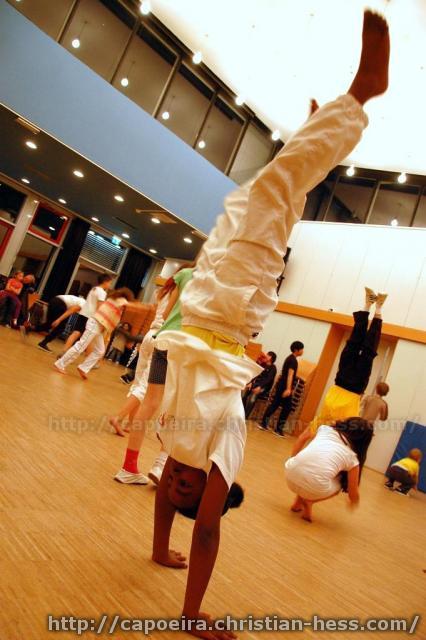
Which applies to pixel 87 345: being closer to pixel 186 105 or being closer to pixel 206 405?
pixel 206 405

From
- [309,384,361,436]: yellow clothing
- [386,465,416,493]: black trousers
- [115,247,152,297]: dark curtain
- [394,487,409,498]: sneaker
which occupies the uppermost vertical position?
[115,247,152,297]: dark curtain

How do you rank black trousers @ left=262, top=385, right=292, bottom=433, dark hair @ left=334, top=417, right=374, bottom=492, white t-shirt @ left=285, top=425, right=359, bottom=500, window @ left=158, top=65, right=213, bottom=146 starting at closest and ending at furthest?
white t-shirt @ left=285, top=425, right=359, bottom=500, dark hair @ left=334, top=417, right=374, bottom=492, black trousers @ left=262, top=385, right=292, bottom=433, window @ left=158, top=65, right=213, bottom=146

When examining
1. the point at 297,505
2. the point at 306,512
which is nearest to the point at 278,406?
the point at 297,505

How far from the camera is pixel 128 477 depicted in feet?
8.58

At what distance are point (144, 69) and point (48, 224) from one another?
5868 millimetres

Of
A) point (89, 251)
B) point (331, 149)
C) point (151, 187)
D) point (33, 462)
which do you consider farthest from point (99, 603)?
point (89, 251)

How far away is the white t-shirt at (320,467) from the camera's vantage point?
309cm

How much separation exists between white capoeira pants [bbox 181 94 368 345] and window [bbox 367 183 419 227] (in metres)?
11.9

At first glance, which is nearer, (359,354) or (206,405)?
(206,405)

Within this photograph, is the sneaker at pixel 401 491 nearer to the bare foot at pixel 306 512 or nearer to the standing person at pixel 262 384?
the standing person at pixel 262 384

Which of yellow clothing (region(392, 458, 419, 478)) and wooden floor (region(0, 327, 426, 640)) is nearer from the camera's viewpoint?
wooden floor (region(0, 327, 426, 640))

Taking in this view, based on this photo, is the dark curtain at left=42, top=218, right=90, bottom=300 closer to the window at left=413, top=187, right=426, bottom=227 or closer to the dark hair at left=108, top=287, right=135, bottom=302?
the dark hair at left=108, top=287, right=135, bottom=302

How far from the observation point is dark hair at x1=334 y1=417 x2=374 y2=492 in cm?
325

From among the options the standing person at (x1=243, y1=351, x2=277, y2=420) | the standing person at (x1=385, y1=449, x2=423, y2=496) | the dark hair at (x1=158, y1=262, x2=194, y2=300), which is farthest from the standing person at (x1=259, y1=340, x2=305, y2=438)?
the dark hair at (x1=158, y1=262, x2=194, y2=300)
